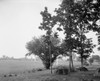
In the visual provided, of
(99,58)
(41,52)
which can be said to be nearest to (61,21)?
(41,52)

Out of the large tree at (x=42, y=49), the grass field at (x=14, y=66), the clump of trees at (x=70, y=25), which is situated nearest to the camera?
the clump of trees at (x=70, y=25)

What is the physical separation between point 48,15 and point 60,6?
9.55 ft

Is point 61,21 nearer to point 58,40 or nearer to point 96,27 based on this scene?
point 96,27

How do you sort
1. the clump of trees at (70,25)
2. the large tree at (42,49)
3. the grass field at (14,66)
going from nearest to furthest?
the clump of trees at (70,25)
the grass field at (14,66)
the large tree at (42,49)

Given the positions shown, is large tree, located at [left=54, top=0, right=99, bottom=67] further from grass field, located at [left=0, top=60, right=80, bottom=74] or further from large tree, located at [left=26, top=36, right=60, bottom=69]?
grass field, located at [left=0, top=60, right=80, bottom=74]

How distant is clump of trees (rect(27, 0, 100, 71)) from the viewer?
14070 mm

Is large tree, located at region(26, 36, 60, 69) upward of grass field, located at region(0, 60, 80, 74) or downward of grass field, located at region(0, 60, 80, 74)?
upward

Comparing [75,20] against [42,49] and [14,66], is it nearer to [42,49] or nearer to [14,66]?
[42,49]

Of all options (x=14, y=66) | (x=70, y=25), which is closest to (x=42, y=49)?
(x=70, y=25)

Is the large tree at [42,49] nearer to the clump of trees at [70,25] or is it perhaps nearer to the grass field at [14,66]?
the clump of trees at [70,25]

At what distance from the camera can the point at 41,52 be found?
3375 centimetres

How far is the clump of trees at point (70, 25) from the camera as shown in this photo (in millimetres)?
14070

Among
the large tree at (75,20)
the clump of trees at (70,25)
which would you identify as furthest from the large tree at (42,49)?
the large tree at (75,20)

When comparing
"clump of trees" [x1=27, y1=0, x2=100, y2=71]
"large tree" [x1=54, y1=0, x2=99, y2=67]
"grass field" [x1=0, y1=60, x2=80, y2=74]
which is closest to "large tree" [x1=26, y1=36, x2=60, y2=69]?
"clump of trees" [x1=27, y1=0, x2=100, y2=71]
